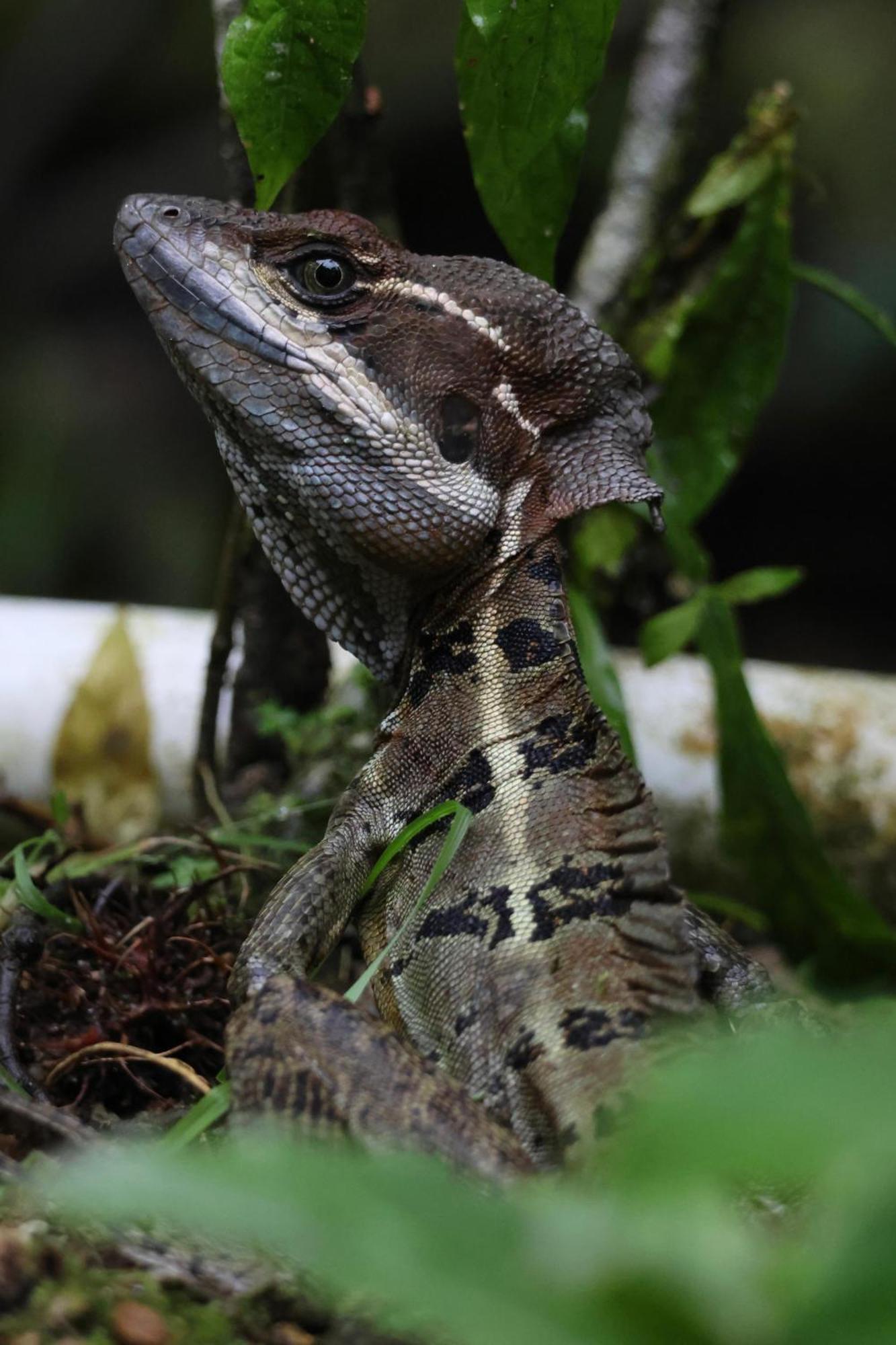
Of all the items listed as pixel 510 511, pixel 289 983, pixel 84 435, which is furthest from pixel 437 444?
pixel 84 435

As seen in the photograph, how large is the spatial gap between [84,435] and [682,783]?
7.13m

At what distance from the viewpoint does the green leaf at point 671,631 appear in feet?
15.7

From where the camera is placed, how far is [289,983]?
255 centimetres

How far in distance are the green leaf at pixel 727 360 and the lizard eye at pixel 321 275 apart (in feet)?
7.16

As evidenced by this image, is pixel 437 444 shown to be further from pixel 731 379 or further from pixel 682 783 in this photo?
pixel 682 783

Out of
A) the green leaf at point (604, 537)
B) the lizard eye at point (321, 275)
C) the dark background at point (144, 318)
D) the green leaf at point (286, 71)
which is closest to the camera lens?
the green leaf at point (286, 71)

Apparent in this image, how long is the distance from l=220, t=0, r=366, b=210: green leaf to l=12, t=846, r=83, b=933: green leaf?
5.86 feet

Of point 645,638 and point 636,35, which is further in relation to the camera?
point 636,35

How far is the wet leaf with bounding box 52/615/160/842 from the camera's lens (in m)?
5.45

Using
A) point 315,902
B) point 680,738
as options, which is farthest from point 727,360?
point 315,902

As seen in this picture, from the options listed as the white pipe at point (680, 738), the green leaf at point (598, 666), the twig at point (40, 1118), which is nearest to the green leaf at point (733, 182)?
the green leaf at point (598, 666)

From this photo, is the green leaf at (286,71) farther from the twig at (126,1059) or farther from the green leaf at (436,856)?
the twig at (126,1059)

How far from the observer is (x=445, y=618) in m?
3.13

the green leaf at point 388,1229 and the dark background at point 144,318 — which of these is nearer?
the green leaf at point 388,1229
